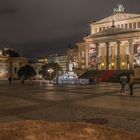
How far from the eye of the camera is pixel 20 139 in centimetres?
441

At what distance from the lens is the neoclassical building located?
296 ft

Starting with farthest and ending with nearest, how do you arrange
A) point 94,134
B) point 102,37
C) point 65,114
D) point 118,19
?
point 118,19 < point 102,37 < point 65,114 < point 94,134

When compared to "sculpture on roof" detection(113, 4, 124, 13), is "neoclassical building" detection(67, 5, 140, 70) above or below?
below

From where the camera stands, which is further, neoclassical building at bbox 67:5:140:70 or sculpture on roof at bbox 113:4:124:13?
sculpture on roof at bbox 113:4:124:13

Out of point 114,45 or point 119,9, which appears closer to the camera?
point 114,45

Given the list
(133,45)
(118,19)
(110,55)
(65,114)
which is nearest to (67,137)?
(65,114)

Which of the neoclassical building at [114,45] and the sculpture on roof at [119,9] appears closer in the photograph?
the neoclassical building at [114,45]

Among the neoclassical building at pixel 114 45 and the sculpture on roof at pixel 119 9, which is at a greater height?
the sculpture on roof at pixel 119 9

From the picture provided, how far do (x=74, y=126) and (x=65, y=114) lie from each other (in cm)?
980

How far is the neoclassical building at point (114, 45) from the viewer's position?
90250 mm

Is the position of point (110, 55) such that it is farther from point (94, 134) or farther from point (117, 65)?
point (94, 134)

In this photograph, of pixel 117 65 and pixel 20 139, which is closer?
pixel 20 139

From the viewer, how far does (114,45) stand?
100438 millimetres

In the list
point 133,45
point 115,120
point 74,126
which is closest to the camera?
point 74,126
